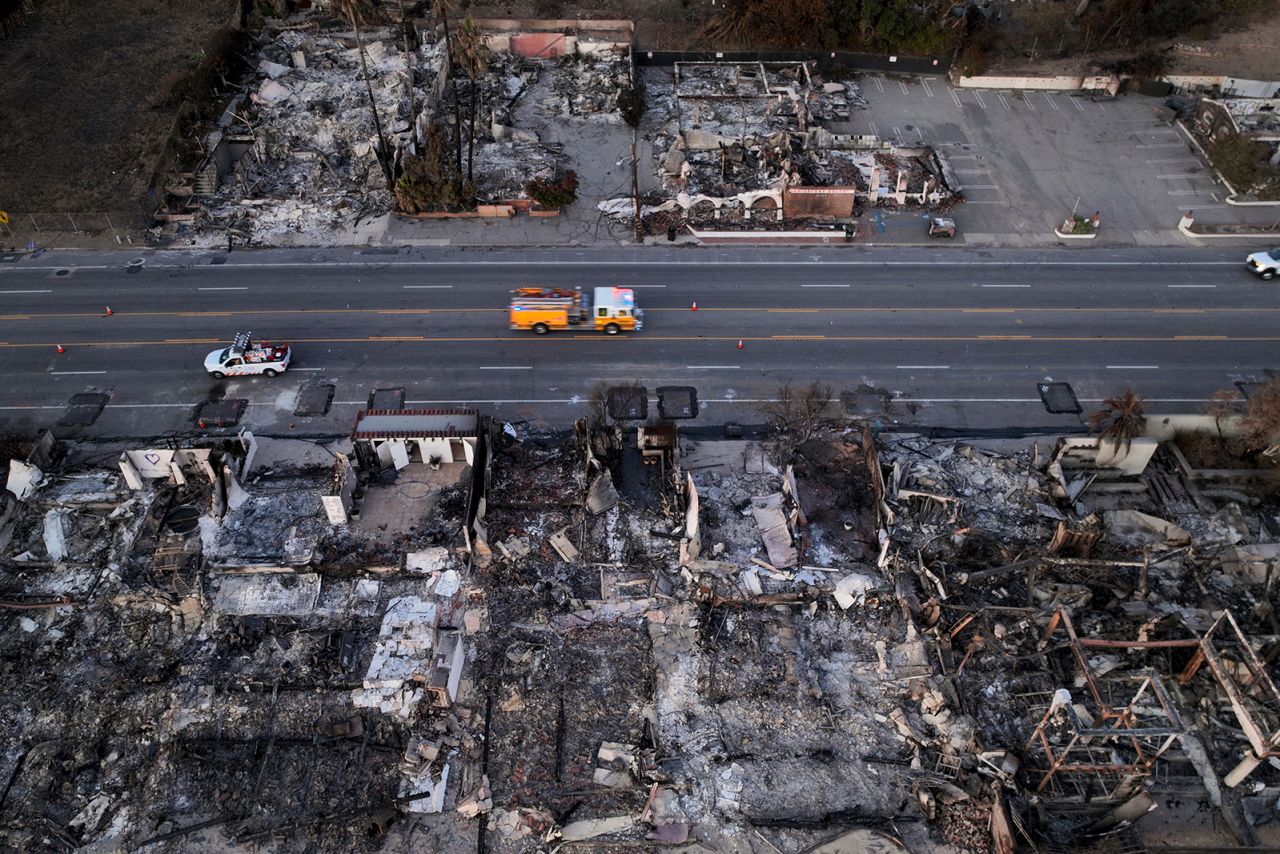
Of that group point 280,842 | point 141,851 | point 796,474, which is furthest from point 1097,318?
point 141,851

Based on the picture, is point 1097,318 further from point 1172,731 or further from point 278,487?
point 278,487

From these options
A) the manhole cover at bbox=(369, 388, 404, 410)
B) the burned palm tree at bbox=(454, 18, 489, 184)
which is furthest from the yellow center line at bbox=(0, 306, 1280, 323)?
the burned palm tree at bbox=(454, 18, 489, 184)

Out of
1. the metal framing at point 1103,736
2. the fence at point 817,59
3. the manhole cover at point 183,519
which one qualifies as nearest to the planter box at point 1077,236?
the fence at point 817,59

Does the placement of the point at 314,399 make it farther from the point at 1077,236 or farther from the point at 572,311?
the point at 1077,236

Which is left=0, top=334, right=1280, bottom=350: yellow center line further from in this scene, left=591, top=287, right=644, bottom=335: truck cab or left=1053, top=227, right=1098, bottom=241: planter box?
left=1053, top=227, right=1098, bottom=241: planter box

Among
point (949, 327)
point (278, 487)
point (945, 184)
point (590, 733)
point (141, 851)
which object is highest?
point (945, 184)

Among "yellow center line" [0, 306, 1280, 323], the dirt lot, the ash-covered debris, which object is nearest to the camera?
"yellow center line" [0, 306, 1280, 323]

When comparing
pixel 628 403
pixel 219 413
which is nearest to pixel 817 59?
pixel 628 403
